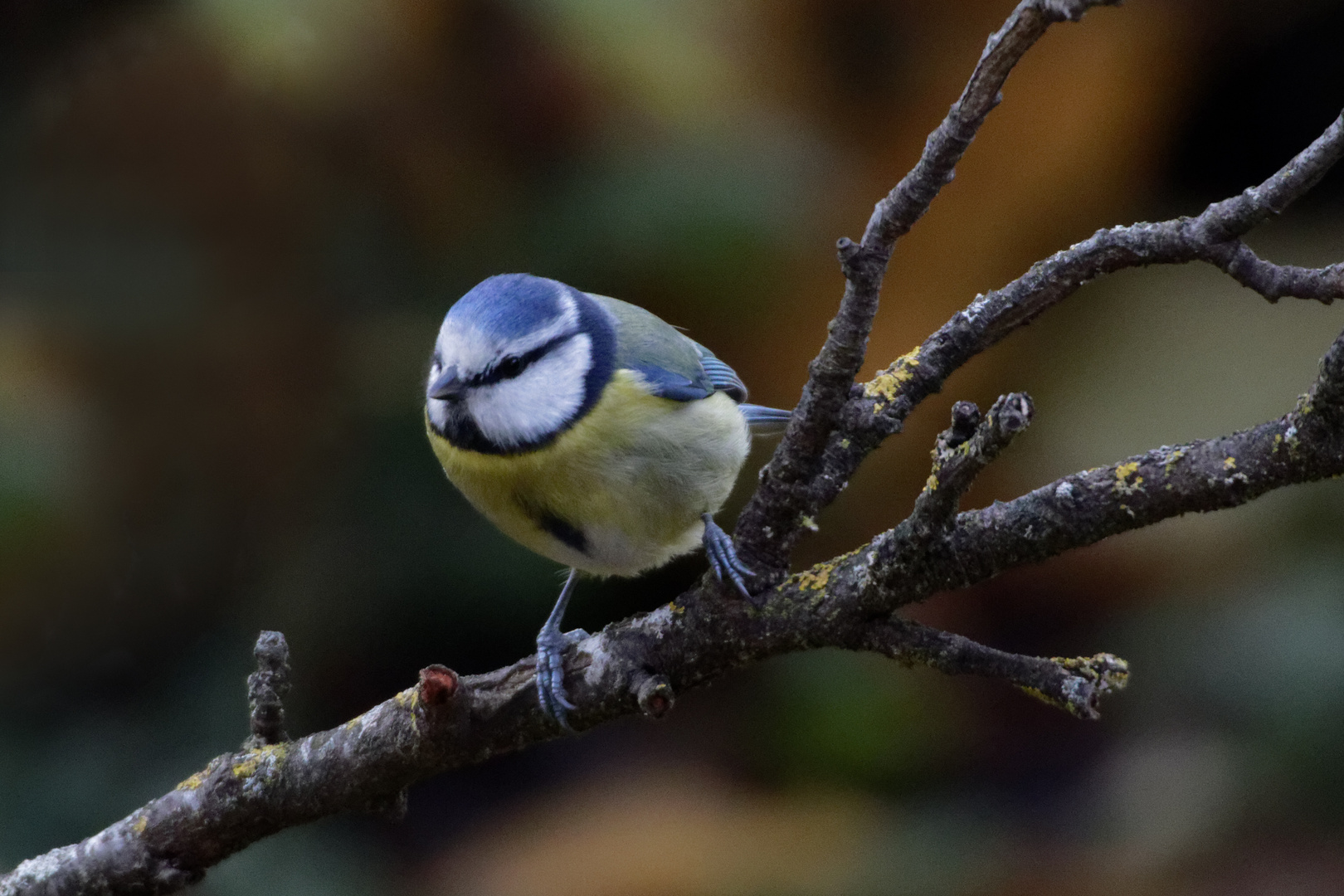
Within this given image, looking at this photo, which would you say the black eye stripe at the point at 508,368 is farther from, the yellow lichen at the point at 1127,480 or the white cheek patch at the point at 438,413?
the yellow lichen at the point at 1127,480

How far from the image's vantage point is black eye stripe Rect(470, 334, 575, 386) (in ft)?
5.26

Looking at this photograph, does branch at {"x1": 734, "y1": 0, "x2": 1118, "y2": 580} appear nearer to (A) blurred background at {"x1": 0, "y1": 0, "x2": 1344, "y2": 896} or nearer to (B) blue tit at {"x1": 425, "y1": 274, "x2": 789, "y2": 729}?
(B) blue tit at {"x1": 425, "y1": 274, "x2": 789, "y2": 729}

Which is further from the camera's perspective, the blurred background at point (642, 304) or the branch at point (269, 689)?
the blurred background at point (642, 304)

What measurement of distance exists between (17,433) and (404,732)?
1.26 metres

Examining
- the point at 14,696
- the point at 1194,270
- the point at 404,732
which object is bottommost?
the point at 404,732

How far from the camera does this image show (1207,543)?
212 centimetres

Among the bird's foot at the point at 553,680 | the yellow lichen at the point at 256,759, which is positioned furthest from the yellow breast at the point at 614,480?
the yellow lichen at the point at 256,759

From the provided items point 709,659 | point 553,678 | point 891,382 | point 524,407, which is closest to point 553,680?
point 553,678

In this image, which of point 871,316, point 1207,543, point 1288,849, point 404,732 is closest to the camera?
point 871,316

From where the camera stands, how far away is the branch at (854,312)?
86cm

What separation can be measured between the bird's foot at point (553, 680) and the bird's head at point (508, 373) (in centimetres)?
30

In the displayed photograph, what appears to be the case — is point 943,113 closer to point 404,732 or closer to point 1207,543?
point 1207,543

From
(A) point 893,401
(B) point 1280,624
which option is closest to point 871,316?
(A) point 893,401

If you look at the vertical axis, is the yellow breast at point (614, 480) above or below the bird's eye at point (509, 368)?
below
